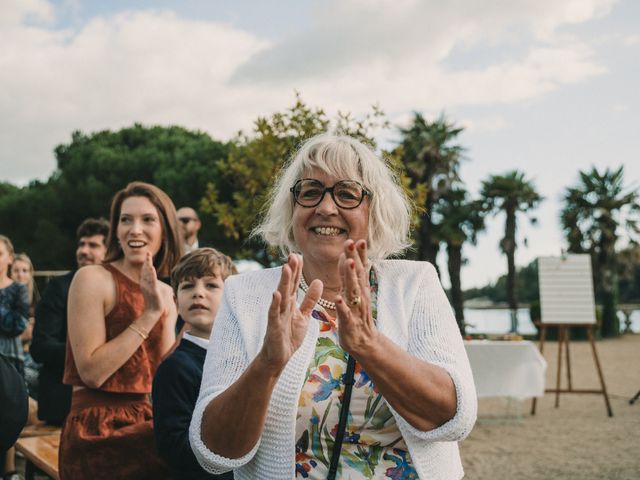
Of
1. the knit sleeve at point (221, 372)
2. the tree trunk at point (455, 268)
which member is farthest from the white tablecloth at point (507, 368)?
the tree trunk at point (455, 268)

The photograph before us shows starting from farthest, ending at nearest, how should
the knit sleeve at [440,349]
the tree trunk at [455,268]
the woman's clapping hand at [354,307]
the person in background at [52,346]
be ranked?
the tree trunk at [455,268] < the person in background at [52,346] < the knit sleeve at [440,349] < the woman's clapping hand at [354,307]

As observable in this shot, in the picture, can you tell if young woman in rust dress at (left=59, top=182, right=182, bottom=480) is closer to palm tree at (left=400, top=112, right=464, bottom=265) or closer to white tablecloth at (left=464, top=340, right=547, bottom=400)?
white tablecloth at (left=464, top=340, right=547, bottom=400)

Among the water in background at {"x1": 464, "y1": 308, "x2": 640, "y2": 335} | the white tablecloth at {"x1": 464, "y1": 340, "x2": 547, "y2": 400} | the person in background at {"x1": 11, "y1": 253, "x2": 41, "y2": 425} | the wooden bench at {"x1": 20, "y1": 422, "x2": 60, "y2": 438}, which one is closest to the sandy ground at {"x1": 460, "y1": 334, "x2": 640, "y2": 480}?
the white tablecloth at {"x1": 464, "y1": 340, "x2": 547, "y2": 400}

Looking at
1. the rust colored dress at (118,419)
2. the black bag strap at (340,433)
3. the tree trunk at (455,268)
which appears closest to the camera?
the black bag strap at (340,433)

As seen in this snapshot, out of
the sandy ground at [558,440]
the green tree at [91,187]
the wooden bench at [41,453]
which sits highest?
the green tree at [91,187]

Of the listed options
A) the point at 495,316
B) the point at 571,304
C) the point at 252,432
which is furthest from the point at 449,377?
the point at 495,316

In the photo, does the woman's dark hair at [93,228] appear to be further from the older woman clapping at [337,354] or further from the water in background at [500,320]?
the water in background at [500,320]

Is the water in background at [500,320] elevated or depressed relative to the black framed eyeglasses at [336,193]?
depressed

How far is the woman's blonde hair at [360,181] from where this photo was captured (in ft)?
6.67

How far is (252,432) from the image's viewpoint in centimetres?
167

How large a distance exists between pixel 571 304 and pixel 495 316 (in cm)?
1791

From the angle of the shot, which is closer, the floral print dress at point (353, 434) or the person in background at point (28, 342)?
the floral print dress at point (353, 434)

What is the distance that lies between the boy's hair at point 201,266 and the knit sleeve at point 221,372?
2.56 ft

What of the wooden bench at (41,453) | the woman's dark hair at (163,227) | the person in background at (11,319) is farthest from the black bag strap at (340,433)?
the person in background at (11,319)
